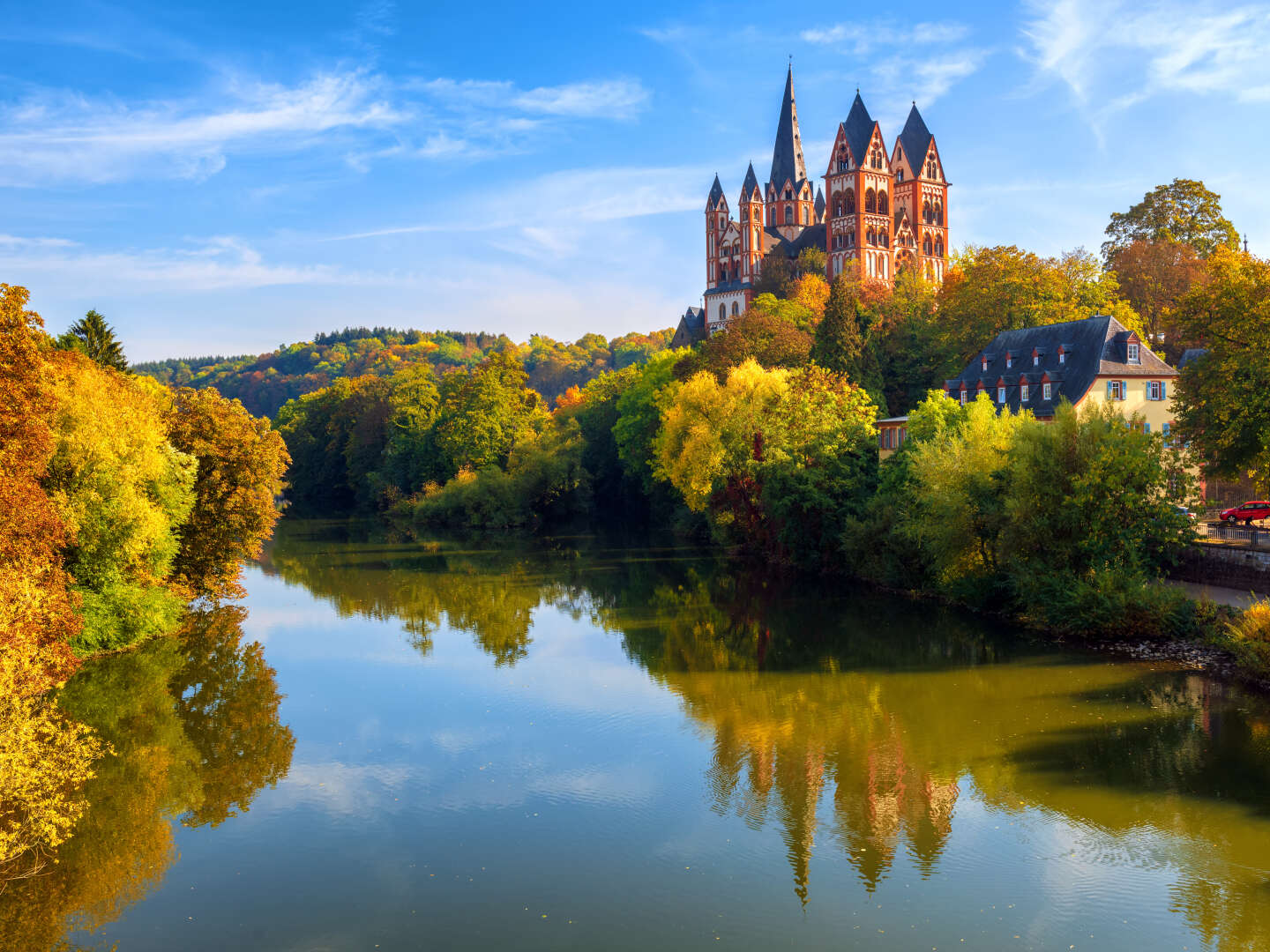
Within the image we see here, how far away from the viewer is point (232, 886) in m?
15.5

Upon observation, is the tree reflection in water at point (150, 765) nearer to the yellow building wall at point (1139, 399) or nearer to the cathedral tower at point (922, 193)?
the yellow building wall at point (1139, 399)

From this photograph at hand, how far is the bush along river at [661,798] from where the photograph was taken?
1431 centimetres

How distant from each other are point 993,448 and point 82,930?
2855 centimetres

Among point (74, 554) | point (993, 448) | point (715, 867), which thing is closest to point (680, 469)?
point (993, 448)

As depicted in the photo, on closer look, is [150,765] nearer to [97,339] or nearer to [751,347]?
[97,339]

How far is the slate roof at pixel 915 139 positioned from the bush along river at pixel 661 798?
9049 cm

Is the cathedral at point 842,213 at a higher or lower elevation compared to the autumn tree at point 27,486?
higher

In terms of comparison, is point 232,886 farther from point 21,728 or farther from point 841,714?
point 841,714

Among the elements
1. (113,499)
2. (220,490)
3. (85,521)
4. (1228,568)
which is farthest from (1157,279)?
(85,521)

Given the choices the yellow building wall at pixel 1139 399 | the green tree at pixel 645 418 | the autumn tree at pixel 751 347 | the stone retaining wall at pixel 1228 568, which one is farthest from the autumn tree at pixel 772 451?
the stone retaining wall at pixel 1228 568

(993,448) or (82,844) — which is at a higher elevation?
(993,448)

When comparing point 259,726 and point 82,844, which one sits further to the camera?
point 259,726

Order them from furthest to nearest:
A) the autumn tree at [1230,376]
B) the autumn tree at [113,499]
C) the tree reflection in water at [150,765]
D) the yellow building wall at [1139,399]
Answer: the yellow building wall at [1139,399] → the autumn tree at [1230,376] → the autumn tree at [113,499] → the tree reflection in water at [150,765]

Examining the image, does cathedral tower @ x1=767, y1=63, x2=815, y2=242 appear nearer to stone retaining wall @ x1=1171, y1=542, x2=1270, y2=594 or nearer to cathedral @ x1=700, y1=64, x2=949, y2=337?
cathedral @ x1=700, y1=64, x2=949, y2=337
